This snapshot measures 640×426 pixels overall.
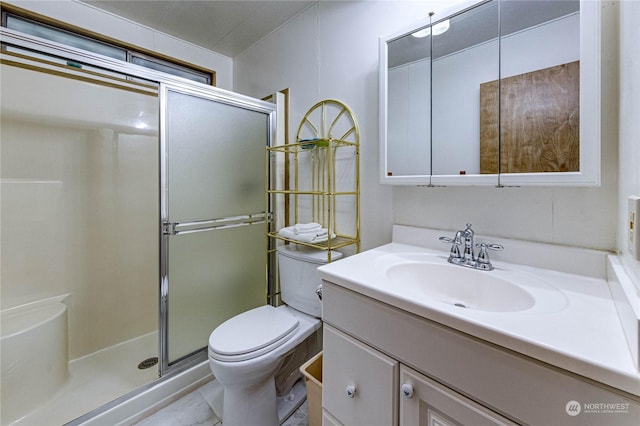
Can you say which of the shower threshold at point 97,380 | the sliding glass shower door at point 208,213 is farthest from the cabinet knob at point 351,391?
the shower threshold at point 97,380

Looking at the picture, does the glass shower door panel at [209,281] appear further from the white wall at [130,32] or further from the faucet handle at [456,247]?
the white wall at [130,32]

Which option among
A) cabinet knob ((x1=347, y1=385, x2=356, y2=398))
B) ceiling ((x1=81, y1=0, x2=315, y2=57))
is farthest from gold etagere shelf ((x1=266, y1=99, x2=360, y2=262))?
ceiling ((x1=81, y1=0, x2=315, y2=57))

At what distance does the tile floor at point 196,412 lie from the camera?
1.30 m

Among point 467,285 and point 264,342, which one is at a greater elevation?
point 467,285

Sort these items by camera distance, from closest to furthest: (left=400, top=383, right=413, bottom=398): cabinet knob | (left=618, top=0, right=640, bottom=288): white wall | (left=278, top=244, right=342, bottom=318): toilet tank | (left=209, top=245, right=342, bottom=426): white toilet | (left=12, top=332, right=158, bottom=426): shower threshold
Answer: (left=618, top=0, right=640, bottom=288): white wall
(left=400, top=383, right=413, bottom=398): cabinet knob
(left=209, top=245, right=342, bottom=426): white toilet
(left=12, top=332, right=158, bottom=426): shower threshold
(left=278, top=244, right=342, bottom=318): toilet tank

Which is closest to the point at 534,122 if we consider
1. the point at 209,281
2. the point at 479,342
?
the point at 479,342

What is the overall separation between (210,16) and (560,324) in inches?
91.8

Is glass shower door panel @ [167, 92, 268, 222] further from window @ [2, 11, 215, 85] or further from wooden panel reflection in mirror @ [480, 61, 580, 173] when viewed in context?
wooden panel reflection in mirror @ [480, 61, 580, 173]

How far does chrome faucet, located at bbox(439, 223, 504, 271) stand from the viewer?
93cm

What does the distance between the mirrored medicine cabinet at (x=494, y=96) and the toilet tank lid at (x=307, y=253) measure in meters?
0.51

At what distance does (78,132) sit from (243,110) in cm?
105

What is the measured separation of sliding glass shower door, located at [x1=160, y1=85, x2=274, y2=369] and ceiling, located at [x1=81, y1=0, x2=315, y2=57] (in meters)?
0.59

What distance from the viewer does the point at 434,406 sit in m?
0.65

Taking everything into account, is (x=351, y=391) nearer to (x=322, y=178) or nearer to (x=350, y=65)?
(x=322, y=178)
